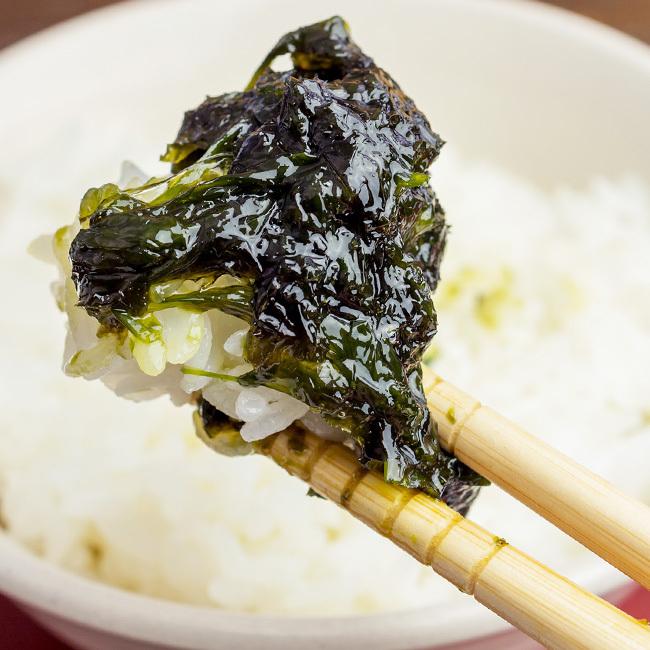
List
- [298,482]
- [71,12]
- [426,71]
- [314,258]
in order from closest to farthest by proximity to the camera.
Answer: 1. [314,258]
2. [298,482]
3. [426,71]
4. [71,12]

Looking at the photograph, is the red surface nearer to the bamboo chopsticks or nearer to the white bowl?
the bamboo chopsticks

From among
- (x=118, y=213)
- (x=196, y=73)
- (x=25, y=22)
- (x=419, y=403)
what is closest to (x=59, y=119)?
(x=196, y=73)

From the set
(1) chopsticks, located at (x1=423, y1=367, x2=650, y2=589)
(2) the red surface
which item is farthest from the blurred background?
(1) chopsticks, located at (x1=423, y1=367, x2=650, y2=589)

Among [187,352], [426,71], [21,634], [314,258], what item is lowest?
[21,634]

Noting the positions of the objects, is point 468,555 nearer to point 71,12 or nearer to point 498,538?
point 498,538

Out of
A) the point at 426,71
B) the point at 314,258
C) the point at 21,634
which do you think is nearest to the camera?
the point at 314,258

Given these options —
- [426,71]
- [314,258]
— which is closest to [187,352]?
[314,258]

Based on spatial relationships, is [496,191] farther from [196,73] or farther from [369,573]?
[369,573]
